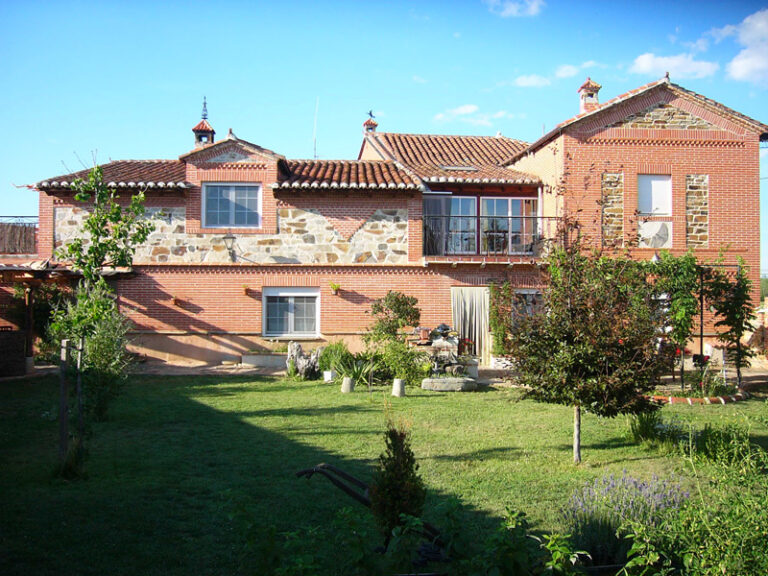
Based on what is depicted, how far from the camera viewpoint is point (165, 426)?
908cm

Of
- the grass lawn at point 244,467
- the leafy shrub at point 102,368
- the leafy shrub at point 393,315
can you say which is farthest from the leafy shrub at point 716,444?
the leafy shrub at point 393,315

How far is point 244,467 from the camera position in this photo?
6.92 metres

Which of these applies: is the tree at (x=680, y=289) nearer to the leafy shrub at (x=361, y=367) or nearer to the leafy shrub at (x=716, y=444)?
the leafy shrub at (x=716, y=444)

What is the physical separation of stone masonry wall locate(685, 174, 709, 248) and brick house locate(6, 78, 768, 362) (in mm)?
39

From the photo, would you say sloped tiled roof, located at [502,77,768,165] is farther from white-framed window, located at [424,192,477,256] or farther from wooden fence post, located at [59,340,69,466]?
wooden fence post, located at [59,340,69,466]

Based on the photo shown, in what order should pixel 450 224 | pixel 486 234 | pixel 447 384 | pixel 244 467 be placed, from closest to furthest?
1. pixel 244 467
2. pixel 447 384
3. pixel 450 224
4. pixel 486 234

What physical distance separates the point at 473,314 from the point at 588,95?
7.26 m

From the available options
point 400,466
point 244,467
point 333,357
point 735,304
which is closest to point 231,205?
point 333,357

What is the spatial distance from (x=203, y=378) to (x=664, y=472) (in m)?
10.3

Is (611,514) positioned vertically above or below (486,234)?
below

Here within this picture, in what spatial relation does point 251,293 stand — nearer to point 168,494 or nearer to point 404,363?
point 404,363

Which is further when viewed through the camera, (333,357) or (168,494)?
(333,357)

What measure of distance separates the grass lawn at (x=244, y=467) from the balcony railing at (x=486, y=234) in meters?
6.78

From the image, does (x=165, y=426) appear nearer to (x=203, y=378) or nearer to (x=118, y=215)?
(x=118, y=215)
